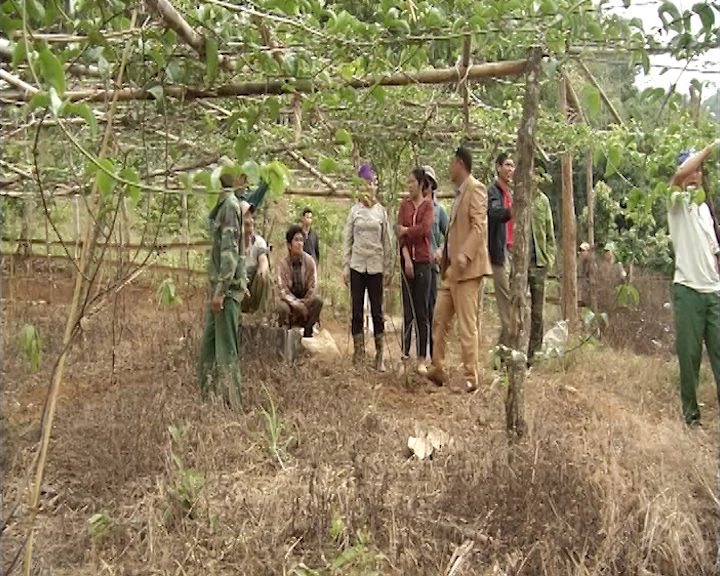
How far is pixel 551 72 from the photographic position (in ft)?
9.83

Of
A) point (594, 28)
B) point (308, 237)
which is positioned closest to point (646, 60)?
point (594, 28)

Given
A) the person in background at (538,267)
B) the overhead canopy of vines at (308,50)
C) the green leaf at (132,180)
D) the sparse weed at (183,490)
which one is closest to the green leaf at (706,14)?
the overhead canopy of vines at (308,50)

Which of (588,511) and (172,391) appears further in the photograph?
(172,391)

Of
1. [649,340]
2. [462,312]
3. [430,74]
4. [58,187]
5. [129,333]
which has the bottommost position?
[649,340]

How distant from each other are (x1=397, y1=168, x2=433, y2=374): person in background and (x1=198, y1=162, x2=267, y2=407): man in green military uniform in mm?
1472

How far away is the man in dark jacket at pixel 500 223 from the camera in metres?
6.08

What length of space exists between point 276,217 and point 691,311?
6.77 meters

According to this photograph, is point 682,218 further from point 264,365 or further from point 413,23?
point 264,365

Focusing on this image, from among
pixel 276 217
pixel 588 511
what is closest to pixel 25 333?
pixel 588 511

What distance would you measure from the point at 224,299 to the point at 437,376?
5.94 feet

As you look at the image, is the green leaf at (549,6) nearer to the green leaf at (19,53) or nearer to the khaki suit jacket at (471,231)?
the green leaf at (19,53)

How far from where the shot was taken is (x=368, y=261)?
6.28 m

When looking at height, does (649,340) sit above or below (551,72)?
below

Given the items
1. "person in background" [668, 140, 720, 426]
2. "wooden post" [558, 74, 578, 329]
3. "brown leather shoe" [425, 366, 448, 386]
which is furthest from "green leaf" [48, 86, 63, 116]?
"wooden post" [558, 74, 578, 329]
